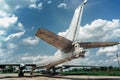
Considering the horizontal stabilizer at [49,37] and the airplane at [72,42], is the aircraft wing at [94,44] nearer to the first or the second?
the airplane at [72,42]

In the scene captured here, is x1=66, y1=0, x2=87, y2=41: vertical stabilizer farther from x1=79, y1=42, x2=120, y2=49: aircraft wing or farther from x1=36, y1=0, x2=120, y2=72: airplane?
x1=79, y1=42, x2=120, y2=49: aircraft wing

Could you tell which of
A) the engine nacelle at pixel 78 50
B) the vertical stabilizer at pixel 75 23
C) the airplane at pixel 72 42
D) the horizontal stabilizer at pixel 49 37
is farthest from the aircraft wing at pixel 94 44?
the vertical stabilizer at pixel 75 23

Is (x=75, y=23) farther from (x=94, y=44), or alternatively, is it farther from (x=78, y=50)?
(x=94, y=44)

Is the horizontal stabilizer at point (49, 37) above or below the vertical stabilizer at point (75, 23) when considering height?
below

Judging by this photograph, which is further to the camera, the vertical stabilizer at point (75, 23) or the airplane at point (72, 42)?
the vertical stabilizer at point (75, 23)

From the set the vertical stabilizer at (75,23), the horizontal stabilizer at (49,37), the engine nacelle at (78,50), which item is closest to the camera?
the horizontal stabilizer at (49,37)

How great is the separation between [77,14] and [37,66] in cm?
2214

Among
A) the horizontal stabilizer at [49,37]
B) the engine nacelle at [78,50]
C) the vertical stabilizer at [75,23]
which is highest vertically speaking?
the vertical stabilizer at [75,23]

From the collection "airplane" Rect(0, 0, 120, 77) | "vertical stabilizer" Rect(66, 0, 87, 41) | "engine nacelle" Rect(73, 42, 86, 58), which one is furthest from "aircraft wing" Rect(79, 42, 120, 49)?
"vertical stabilizer" Rect(66, 0, 87, 41)

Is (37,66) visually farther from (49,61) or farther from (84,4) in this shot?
(84,4)

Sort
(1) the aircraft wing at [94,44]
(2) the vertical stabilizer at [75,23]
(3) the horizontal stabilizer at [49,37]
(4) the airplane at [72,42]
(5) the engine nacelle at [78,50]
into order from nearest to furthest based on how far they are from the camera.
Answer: (3) the horizontal stabilizer at [49,37], (4) the airplane at [72,42], (1) the aircraft wing at [94,44], (5) the engine nacelle at [78,50], (2) the vertical stabilizer at [75,23]

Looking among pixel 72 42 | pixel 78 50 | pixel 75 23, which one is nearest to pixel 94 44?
pixel 78 50

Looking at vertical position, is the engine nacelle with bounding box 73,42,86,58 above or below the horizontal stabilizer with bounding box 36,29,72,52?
below

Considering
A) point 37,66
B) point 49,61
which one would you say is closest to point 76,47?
point 49,61
